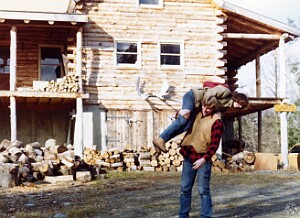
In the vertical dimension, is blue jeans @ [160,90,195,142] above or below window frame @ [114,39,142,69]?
below

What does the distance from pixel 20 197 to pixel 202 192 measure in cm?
551

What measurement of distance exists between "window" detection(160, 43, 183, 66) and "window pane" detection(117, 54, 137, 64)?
117 cm

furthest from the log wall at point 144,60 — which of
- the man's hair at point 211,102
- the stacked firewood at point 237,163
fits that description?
the man's hair at point 211,102

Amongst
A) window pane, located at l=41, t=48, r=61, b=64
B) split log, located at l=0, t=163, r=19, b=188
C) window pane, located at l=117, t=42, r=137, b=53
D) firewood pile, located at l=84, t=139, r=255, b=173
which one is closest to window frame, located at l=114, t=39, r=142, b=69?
window pane, located at l=117, t=42, r=137, b=53

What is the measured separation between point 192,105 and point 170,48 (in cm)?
1477

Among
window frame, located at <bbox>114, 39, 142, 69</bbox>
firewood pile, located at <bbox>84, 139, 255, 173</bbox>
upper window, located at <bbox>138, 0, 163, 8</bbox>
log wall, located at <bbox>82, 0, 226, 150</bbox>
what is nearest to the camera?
firewood pile, located at <bbox>84, 139, 255, 173</bbox>

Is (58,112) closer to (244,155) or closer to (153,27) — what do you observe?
(153,27)

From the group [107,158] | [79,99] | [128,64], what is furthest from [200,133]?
[128,64]

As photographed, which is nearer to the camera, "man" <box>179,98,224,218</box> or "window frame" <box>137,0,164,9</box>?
"man" <box>179,98,224,218</box>

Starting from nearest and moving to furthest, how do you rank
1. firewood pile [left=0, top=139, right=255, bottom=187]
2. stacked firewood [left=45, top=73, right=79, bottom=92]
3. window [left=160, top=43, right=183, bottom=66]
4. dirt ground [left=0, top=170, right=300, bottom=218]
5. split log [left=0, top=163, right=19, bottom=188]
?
dirt ground [left=0, top=170, right=300, bottom=218]
split log [left=0, top=163, right=19, bottom=188]
firewood pile [left=0, top=139, right=255, bottom=187]
stacked firewood [left=45, top=73, right=79, bottom=92]
window [left=160, top=43, right=183, bottom=66]

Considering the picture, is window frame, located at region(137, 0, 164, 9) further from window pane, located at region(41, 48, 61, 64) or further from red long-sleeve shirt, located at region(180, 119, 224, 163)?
red long-sleeve shirt, located at region(180, 119, 224, 163)

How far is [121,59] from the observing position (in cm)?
2094

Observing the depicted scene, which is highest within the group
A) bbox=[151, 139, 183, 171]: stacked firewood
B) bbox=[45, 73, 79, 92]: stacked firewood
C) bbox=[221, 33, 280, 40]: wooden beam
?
bbox=[221, 33, 280, 40]: wooden beam

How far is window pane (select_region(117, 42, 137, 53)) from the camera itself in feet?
68.9
